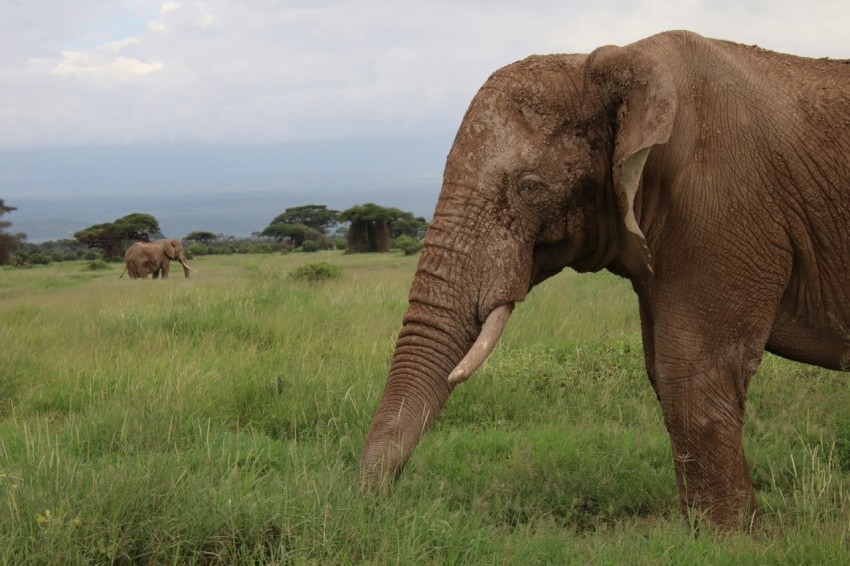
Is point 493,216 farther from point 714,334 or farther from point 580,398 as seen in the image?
point 580,398

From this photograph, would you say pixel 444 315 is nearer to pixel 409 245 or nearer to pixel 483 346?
pixel 483 346

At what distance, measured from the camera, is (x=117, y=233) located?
1759 inches

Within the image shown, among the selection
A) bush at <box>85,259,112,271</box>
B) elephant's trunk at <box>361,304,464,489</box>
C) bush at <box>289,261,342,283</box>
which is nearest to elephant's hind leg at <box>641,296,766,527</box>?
elephant's trunk at <box>361,304,464,489</box>

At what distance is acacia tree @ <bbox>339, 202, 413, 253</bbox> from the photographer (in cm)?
4022

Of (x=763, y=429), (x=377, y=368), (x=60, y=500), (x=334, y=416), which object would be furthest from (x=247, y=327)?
(x=60, y=500)

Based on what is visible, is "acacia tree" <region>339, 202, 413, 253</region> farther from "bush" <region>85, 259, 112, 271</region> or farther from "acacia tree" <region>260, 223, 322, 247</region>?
"acacia tree" <region>260, 223, 322, 247</region>

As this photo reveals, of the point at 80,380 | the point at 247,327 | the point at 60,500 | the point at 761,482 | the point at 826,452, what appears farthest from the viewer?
the point at 247,327

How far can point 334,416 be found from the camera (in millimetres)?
5855

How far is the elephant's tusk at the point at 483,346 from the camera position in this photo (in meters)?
3.59

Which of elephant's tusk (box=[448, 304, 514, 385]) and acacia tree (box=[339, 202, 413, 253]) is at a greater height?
acacia tree (box=[339, 202, 413, 253])

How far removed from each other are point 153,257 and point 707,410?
27431 millimetres

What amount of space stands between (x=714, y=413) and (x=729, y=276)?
0.60 metres

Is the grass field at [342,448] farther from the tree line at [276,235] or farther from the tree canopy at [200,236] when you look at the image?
the tree canopy at [200,236]

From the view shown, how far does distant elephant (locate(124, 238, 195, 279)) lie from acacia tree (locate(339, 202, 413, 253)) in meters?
10.9
